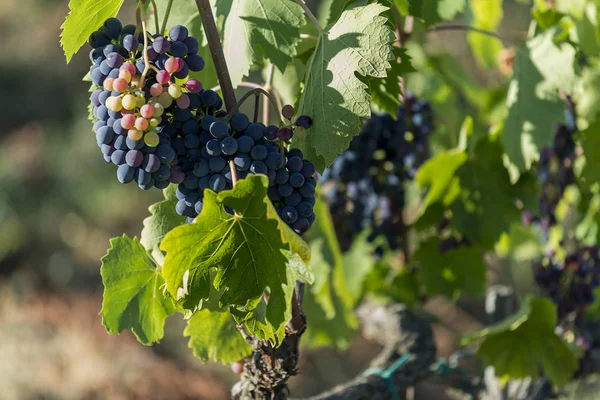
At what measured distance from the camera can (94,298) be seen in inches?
206

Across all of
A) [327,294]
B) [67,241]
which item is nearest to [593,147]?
[327,294]

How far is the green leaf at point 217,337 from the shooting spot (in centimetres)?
95

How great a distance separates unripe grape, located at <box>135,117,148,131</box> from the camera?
0.69m

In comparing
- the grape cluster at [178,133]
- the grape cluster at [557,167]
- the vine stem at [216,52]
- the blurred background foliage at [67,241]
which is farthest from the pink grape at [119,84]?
the blurred background foliage at [67,241]

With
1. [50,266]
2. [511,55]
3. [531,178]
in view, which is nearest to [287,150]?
[531,178]

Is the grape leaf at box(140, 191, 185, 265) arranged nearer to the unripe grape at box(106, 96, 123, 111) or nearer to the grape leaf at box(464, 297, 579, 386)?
the unripe grape at box(106, 96, 123, 111)

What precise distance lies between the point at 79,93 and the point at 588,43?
6.03 metres

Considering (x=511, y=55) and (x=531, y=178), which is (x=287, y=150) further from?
(x=511, y=55)

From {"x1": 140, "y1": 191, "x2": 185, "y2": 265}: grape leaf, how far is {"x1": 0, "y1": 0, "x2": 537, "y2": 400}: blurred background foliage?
1.11 m

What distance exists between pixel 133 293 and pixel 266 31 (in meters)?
0.35

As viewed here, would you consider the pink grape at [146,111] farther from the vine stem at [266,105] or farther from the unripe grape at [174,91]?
the vine stem at [266,105]

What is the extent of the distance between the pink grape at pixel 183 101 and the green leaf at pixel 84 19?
13 centimetres

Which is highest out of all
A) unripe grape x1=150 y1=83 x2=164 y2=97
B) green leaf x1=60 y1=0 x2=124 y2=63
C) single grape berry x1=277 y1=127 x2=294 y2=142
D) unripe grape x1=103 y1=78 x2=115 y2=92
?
green leaf x1=60 y1=0 x2=124 y2=63

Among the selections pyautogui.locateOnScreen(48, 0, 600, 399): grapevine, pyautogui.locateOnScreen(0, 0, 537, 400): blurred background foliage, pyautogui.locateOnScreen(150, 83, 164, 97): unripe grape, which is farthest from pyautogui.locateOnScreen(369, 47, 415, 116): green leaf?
pyautogui.locateOnScreen(0, 0, 537, 400): blurred background foliage
